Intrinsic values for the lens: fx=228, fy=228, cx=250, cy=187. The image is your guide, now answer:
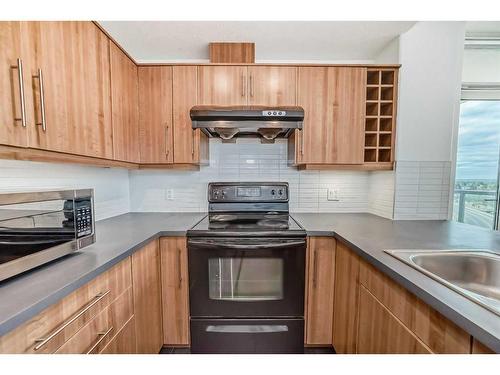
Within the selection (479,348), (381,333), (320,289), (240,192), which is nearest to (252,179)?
(240,192)

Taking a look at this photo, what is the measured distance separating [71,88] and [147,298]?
1203 mm

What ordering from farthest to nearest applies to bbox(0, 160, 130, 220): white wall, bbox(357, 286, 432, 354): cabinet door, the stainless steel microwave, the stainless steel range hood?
the stainless steel range hood, bbox(0, 160, 130, 220): white wall, bbox(357, 286, 432, 354): cabinet door, the stainless steel microwave

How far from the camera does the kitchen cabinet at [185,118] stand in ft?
5.86

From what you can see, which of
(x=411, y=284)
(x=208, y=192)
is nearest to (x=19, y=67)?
(x=208, y=192)

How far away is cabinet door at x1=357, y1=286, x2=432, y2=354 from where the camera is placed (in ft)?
2.71

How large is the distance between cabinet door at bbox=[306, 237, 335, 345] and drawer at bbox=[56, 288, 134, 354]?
42.8 inches

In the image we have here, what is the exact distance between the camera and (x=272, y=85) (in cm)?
179

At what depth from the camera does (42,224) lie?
33.4 inches

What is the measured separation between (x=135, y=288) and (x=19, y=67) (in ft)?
3.54

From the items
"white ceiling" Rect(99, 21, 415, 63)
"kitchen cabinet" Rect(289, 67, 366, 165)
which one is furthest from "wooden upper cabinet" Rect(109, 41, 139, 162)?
"kitchen cabinet" Rect(289, 67, 366, 165)

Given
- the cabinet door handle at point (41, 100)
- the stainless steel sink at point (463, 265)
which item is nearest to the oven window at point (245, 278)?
the stainless steel sink at point (463, 265)

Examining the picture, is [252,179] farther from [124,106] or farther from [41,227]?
[41,227]

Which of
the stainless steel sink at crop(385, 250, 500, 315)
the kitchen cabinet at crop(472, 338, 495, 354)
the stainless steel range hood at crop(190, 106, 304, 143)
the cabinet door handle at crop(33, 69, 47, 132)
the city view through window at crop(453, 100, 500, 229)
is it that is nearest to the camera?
the kitchen cabinet at crop(472, 338, 495, 354)

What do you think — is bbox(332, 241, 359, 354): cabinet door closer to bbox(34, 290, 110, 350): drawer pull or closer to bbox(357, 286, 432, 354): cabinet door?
bbox(357, 286, 432, 354): cabinet door
